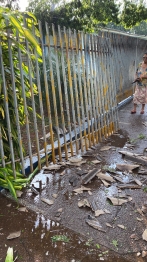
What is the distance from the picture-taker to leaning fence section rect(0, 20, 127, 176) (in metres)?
2.91

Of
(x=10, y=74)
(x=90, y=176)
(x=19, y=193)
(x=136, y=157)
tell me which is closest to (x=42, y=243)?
(x=19, y=193)

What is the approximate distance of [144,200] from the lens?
2.88 meters

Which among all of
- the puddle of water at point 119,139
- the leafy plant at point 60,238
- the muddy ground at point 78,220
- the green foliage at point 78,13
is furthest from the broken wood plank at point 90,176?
the green foliage at point 78,13

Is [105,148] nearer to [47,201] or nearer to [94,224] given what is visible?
[47,201]

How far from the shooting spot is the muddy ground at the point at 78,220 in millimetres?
2088

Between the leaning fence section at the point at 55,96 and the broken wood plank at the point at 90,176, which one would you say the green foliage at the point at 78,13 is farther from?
the broken wood plank at the point at 90,176

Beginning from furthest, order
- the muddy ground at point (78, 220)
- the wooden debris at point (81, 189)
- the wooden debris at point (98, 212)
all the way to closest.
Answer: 1. the wooden debris at point (81, 189)
2. the wooden debris at point (98, 212)
3. the muddy ground at point (78, 220)

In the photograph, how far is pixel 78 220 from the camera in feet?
8.18

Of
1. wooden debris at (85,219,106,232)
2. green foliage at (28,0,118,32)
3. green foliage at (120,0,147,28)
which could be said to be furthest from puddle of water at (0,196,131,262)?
green foliage at (120,0,147,28)

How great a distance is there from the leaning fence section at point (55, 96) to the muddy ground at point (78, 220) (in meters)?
0.48

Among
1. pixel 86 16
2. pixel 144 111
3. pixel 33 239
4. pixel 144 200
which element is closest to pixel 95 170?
pixel 144 200

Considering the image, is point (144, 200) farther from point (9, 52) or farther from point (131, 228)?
point (9, 52)

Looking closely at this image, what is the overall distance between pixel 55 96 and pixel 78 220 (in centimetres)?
254

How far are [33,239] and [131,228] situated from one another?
102 centimetres
